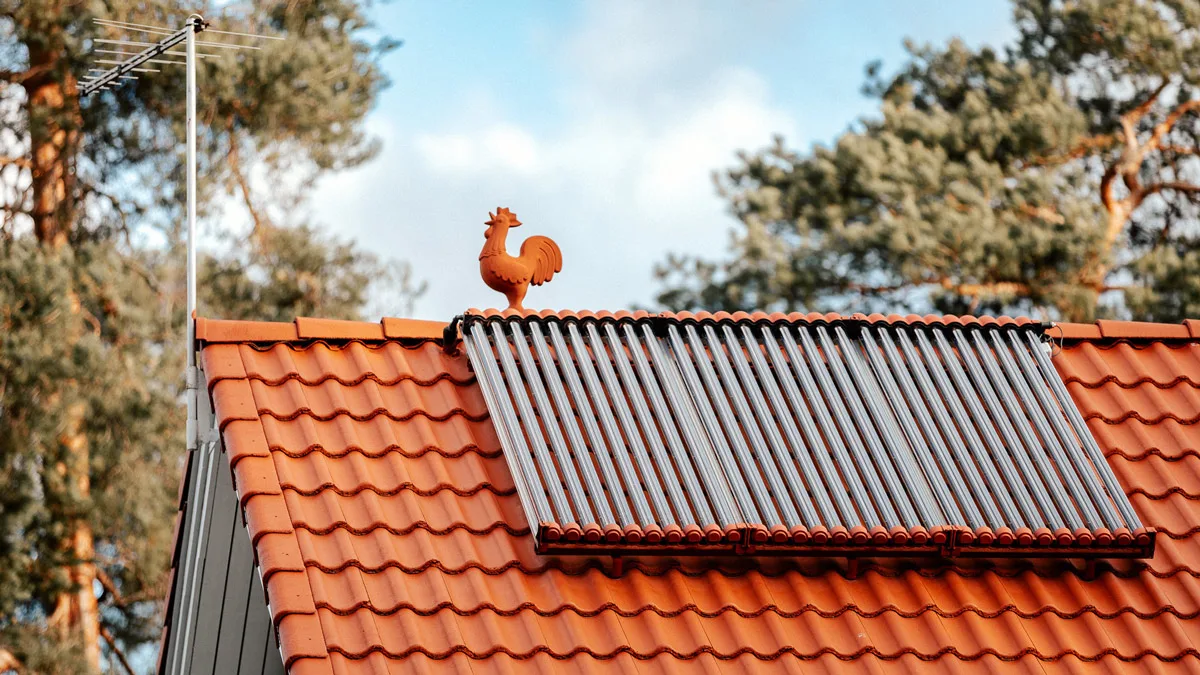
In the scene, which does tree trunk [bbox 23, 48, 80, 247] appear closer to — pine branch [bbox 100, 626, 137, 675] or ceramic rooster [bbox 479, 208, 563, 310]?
pine branch [bbox 100, 626, 137, 675]

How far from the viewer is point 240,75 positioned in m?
22.0

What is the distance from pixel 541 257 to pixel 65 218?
16.2 metres

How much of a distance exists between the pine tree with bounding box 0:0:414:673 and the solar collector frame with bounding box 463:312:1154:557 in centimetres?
1437

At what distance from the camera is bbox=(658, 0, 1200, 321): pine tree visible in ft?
75.5

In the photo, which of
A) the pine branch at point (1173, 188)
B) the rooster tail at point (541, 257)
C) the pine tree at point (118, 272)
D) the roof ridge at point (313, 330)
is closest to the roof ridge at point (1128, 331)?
the rooster tail at point (541, 257)

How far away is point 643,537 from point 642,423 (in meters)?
0.74

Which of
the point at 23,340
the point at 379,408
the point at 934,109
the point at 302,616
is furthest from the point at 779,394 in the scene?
the point at 934,109

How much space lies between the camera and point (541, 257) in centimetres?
752

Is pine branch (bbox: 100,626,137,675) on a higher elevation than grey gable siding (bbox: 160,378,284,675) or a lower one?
higher

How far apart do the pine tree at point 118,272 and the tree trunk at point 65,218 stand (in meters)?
0.03

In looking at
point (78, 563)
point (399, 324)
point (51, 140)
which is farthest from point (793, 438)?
point (51, 140)

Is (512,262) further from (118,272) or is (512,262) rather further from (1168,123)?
(1168,123)

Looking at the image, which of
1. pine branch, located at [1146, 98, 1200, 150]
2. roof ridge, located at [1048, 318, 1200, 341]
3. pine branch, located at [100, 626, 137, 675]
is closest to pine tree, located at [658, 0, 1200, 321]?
pine branch, located at [1146, 98, 1200, 150]

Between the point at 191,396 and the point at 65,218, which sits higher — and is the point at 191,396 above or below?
below
